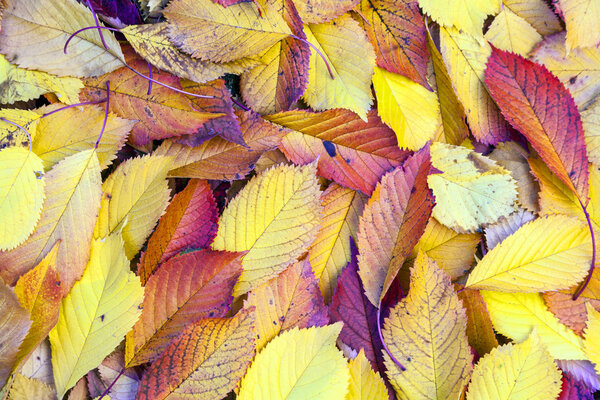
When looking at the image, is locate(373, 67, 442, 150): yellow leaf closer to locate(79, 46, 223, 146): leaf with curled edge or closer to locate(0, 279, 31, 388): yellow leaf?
locate(79, 46, 223, 146): leaf with curled edge

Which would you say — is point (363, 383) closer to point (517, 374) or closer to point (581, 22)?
point (517, 374)

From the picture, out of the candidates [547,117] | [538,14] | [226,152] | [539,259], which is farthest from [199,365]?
[538,14]

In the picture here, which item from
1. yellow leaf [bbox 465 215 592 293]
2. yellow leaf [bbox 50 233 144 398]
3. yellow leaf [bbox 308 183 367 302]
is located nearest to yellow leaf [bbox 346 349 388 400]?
yellow leaf [bbox 308 183 367 302]

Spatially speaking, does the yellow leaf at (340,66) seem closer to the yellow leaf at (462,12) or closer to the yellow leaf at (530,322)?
the yellow leaf at (462,12)

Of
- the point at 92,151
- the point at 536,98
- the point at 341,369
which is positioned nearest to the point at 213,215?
the point at 92,151

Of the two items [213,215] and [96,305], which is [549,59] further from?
[96,305]

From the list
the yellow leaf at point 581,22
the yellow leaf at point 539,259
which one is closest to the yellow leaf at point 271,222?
the yellow leaf at point 539,259

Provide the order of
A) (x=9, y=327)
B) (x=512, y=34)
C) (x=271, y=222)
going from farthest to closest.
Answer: (x=512, y=34), (x=271, y=222), (x=9, y=327)
